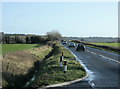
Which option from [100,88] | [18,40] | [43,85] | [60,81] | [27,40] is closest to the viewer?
[100,88]

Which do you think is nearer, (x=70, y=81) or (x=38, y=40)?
(x=70, y=81)

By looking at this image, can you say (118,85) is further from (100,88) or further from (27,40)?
(27,40)

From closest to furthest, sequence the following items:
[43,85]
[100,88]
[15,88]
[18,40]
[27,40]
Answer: [100,88] < [43,85] < [15,88] < [18,40] < [27,40]

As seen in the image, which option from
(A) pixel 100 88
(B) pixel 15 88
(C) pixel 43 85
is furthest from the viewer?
(B) pixel 15 88

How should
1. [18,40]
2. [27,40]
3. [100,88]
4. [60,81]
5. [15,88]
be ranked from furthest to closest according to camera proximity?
[27,40]
[18,40]
[15,88]
[60,81]
[100,88]

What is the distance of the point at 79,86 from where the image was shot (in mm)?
9828

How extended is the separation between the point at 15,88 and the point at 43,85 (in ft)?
12.2

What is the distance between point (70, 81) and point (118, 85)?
2.35 meters

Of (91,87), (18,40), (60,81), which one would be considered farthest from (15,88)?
(18,40)

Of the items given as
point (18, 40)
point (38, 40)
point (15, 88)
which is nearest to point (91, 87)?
point (15, 88)

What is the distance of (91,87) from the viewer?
31.4 ft

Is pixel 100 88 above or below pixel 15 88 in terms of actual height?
above

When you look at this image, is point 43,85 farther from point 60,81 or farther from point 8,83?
point 8,83

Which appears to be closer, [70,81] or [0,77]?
[70,81]
